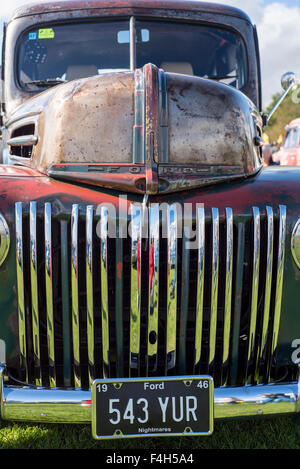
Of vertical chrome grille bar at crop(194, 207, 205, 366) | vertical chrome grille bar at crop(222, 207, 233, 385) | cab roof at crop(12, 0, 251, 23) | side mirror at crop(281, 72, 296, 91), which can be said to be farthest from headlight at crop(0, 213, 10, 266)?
side mirror at crop(281, 72, 296, 91)

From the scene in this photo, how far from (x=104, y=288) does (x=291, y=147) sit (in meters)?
9.95

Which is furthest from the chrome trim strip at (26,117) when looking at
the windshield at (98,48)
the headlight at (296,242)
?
the headlight at (296,242)

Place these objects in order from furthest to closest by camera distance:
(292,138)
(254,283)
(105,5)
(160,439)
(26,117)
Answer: (292,138) < (105,5) < (26,117) < (160,439) < (254,283)

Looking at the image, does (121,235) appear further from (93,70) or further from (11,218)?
(93,70)

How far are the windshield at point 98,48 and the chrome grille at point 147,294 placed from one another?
5.54ft

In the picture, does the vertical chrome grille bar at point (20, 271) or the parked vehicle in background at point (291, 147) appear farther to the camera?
the parked vehicle in background at point (291, 147)

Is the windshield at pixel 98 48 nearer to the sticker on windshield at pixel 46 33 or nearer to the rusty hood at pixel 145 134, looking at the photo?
the sticker on windshield at pixel 46 33

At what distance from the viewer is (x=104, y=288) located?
1704 millimetres

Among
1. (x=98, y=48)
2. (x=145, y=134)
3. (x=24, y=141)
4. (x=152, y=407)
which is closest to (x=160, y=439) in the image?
(x=152, y=407)

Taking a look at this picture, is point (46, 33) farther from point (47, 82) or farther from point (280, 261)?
point (280, 261)

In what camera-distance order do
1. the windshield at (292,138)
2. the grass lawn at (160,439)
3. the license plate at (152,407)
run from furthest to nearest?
the windshield at (292,138), the grass lawn at (160,439), the license plate at (152,407)

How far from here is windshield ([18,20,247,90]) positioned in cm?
306

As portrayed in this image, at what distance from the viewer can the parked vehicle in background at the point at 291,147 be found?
10203 mm

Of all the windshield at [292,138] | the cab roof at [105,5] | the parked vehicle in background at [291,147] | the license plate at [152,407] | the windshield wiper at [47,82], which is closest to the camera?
the license plate at [152,407]
